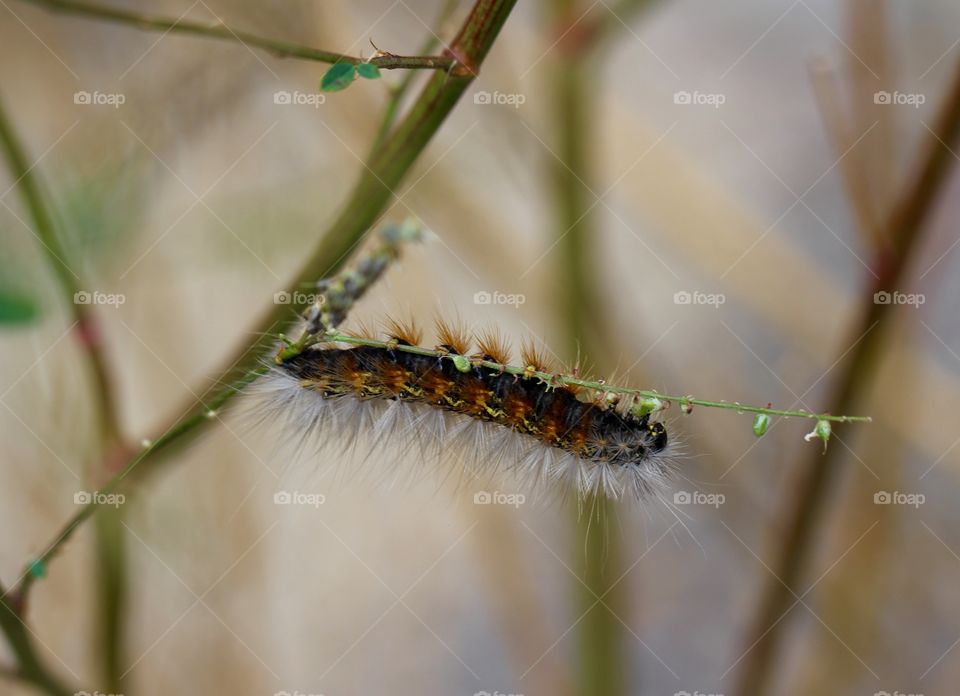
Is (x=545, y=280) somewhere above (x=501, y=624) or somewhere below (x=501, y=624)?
above

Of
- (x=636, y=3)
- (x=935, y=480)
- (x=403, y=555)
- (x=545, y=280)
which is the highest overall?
(x=636, y=3)

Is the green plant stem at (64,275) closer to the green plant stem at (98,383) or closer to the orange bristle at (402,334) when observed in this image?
the green plant stem at (98,383)

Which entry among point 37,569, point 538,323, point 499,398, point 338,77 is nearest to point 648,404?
point 499,398

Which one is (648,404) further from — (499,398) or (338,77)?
(338,77)

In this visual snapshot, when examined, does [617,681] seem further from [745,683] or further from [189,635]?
[189,635]

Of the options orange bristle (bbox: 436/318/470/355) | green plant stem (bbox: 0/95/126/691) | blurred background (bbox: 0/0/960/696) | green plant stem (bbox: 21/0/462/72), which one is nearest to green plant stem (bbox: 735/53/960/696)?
blurred background (bbox: 0/0/960/696)

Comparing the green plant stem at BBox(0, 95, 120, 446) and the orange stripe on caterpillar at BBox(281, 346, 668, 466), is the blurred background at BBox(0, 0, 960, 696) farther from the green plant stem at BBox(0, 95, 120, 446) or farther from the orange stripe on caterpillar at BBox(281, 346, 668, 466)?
the orange stripe on caterpillar at BBox(281, 346, 668, 466)

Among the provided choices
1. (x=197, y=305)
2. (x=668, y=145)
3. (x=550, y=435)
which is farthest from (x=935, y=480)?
(x=197, y=305)
